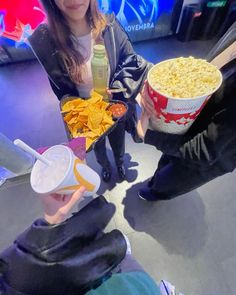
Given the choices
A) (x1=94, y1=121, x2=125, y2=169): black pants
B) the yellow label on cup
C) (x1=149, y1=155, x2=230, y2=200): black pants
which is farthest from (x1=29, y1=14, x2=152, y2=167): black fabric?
the yellow label on cup

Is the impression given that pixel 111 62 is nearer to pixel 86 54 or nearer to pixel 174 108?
pixel 86 54

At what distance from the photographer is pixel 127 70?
961 mm

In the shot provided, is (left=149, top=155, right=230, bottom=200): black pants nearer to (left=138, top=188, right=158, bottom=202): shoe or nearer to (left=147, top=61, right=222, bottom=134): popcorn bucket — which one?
(left=138, top=188, right=158, bottom=202): shoe

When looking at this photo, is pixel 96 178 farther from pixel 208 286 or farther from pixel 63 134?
pixel 63 134

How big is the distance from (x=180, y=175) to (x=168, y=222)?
0.52 meters

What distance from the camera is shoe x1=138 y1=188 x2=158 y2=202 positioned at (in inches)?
48.2

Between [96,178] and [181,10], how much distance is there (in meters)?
2.67

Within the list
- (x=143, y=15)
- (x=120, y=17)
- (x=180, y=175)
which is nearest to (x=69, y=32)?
(x=180, y=175)

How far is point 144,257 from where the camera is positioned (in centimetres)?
116

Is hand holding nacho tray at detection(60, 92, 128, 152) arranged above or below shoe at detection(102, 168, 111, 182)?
above

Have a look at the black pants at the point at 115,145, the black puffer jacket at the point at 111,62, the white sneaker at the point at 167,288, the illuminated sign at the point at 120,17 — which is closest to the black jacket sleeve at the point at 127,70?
the black puffer jacket at the point at 111,62

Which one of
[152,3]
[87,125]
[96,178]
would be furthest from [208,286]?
[152,3]

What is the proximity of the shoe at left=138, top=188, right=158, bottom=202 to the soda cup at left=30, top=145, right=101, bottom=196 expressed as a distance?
2.54 feet

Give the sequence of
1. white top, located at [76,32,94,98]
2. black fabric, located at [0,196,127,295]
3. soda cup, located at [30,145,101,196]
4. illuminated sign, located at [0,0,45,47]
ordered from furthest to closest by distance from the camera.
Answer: illuminated sign, located at [0,0,45,47] → white top, located at [76,32,94,98] → soda cup, located at [30,145,101,196] → black fabric, located at [0,196,127,295]
